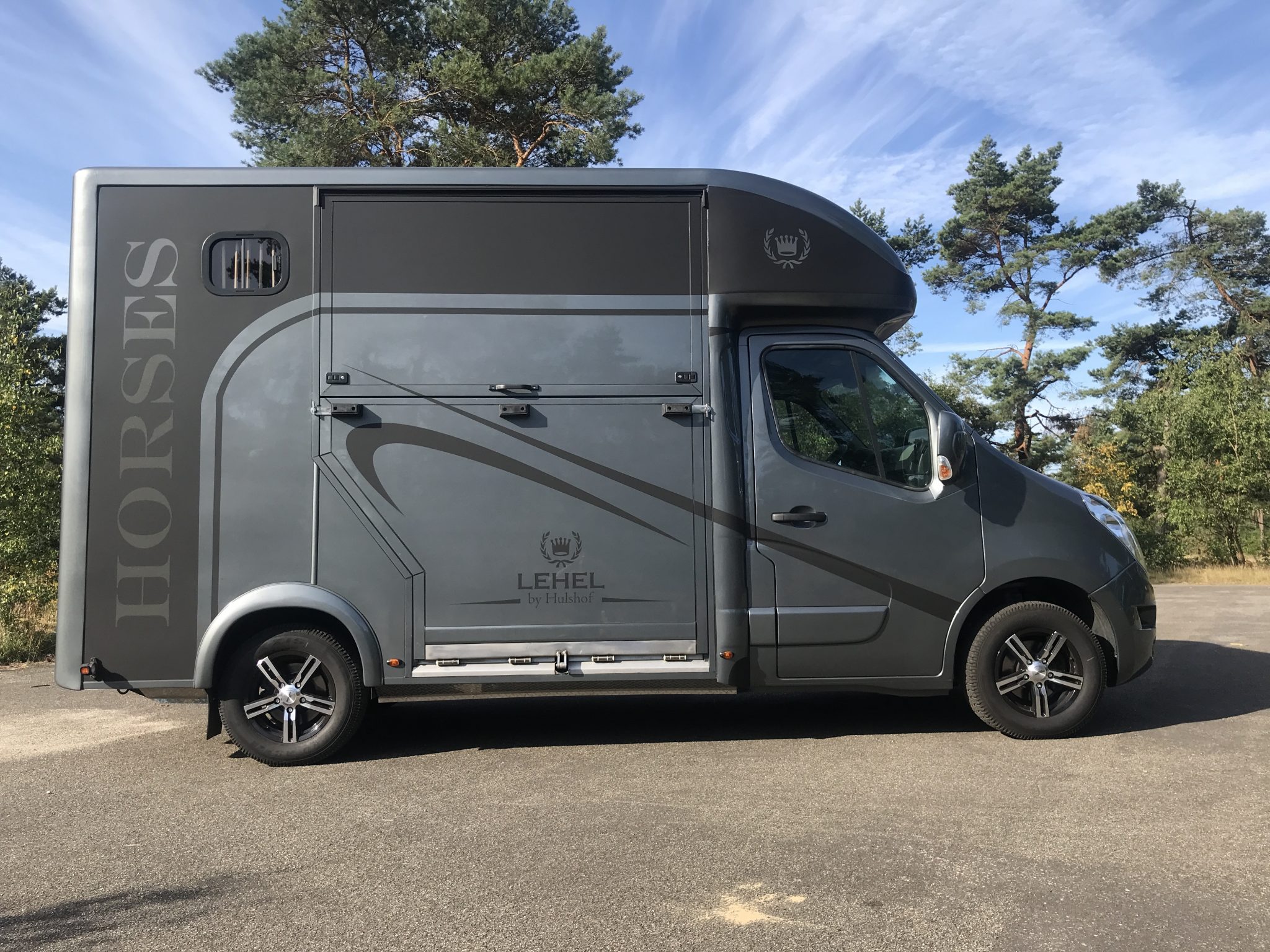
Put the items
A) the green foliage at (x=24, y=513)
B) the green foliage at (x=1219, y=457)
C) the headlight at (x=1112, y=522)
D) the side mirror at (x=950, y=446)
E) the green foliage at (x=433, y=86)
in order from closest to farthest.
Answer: the side mirror at (x=950, y=446) < the headlight at (x=1112, y=522) < the green foliage at (x=24, y=513) < the green foliage at (x=433, y=86) < the green foliage at (x=1219, y=457)

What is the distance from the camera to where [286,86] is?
57.3 feet

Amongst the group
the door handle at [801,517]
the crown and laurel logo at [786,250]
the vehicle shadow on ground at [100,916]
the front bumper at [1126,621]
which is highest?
the crown and laurel logo at [786,250]

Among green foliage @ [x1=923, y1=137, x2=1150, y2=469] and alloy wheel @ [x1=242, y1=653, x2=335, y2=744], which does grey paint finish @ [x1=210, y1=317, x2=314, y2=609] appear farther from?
green foliage @ [x1=923, y1=137, x2=1150, y2=469]

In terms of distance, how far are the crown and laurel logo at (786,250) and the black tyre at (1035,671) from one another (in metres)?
2.37

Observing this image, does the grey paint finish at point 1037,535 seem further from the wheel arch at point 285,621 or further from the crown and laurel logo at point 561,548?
the wheel arch at point 285,621

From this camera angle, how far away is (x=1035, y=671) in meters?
5.39

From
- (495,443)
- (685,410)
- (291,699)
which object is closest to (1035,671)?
(685,410)

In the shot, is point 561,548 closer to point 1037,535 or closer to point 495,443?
point 495,443

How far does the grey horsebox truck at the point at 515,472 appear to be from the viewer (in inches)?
201

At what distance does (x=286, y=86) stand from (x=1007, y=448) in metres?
25.9

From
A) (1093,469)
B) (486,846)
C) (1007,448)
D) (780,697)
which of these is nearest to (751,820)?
(486,846)

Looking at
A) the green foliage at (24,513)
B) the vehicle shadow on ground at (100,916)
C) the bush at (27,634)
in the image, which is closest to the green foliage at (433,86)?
the green foliage at (24,513)

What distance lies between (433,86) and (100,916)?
17.3 m

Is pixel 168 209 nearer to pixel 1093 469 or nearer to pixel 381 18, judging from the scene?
pixel 381 18
